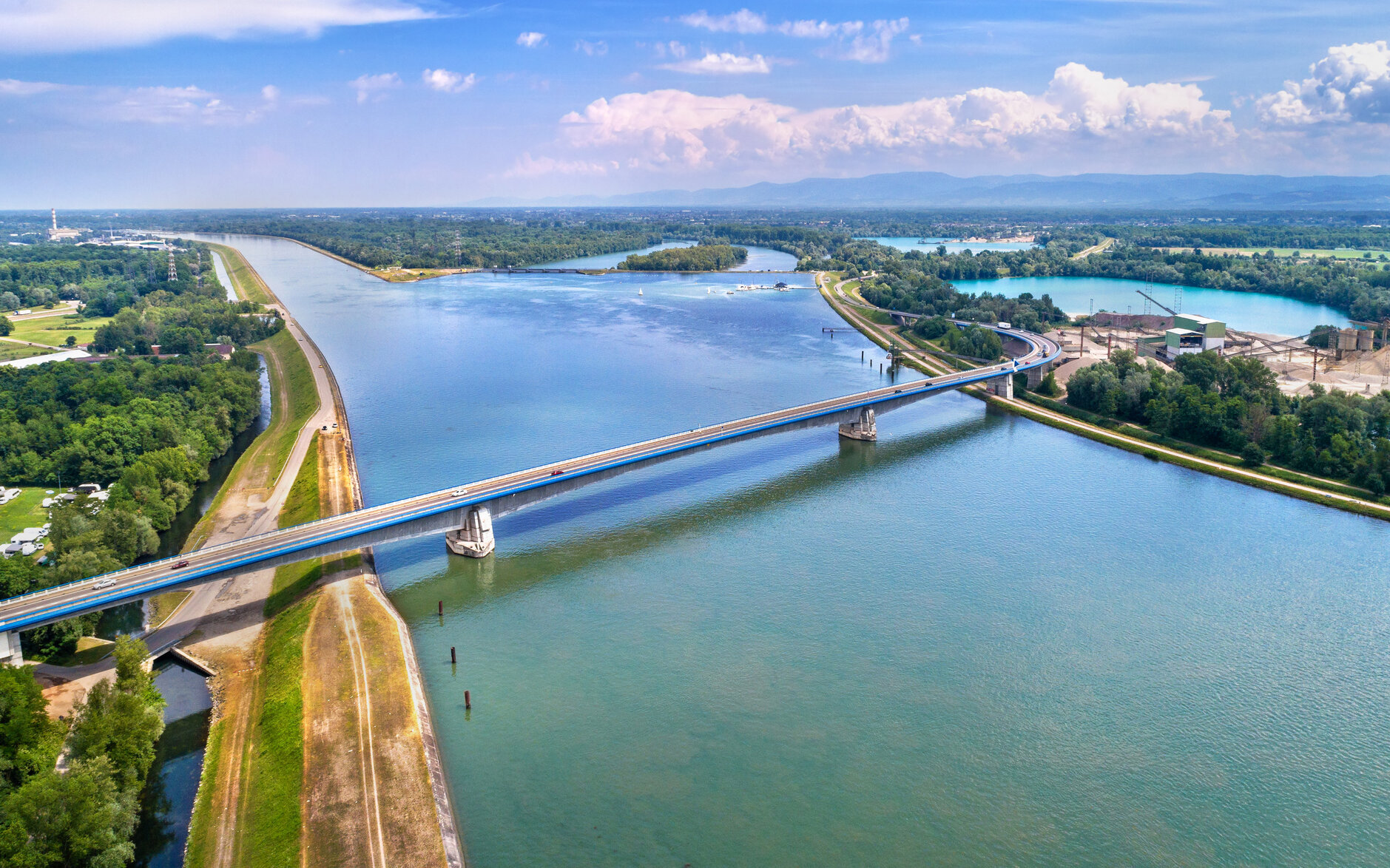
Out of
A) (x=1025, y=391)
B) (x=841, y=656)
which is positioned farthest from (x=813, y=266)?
(x=841, y=656)

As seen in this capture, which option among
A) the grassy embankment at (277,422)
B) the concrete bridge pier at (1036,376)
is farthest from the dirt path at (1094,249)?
the grassy embankment at (277,422)

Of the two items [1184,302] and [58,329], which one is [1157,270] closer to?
[1184,302]

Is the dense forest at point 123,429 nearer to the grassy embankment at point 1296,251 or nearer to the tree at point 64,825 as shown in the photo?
the tree at point 64,825

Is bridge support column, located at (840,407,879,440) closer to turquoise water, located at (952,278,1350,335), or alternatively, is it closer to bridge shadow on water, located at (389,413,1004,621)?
bridge shadow on water, located at (389,413,1004,621)

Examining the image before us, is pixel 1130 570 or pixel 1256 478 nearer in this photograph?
pixel 1130 570

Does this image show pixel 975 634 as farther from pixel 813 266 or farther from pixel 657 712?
pixel 813 266

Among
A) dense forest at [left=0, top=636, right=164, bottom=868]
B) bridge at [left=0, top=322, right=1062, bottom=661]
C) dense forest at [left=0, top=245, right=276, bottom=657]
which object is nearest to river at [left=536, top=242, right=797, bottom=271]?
dense forest at [left=0, top=245, right=276, bottom=657]
